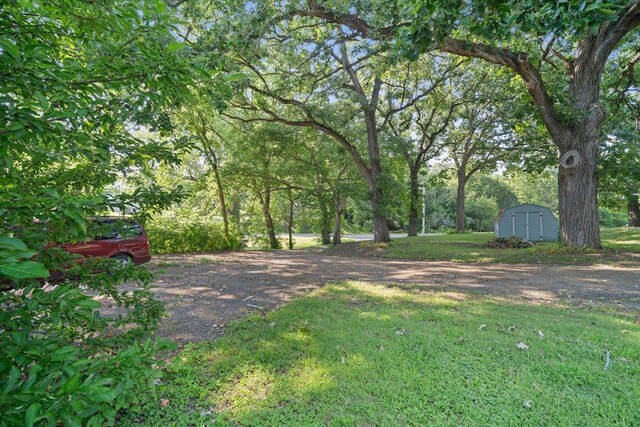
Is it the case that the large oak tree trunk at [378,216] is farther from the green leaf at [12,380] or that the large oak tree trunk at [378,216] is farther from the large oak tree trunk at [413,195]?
the green leaf at [12,380]

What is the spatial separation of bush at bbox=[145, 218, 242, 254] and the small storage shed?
14651 millimetres

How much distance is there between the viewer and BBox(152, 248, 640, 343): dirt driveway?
13.8 feet

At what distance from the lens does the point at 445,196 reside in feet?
123

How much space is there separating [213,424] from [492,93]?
48.8 feet

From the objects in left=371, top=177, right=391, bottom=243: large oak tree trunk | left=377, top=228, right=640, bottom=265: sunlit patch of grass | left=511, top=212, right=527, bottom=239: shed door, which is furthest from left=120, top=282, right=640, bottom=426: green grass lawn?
left=511, top=212, right=527, bottom=239: shed door

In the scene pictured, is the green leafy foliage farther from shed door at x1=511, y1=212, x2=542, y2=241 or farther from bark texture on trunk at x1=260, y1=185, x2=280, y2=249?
shed door at x1=511, y1=212, x2=542, y2=241

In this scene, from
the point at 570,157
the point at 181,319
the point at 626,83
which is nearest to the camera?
the point at 181,319

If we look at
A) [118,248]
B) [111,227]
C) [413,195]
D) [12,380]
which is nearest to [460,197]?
[413,195]

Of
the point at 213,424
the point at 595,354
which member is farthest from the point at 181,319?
the point at 595,354

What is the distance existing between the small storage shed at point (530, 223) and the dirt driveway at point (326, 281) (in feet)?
36.4

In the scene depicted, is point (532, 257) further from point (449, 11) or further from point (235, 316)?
point (235, 316)

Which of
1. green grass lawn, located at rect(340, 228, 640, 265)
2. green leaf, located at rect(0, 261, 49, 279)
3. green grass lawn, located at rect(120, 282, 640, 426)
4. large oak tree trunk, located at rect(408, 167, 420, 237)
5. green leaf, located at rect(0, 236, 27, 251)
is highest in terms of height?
large oak tree trunk, located at rect(408, 167, 420, 237)

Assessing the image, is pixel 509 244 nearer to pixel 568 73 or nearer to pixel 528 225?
pixel 568 73

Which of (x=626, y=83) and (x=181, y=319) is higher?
(x=626, y=83)
